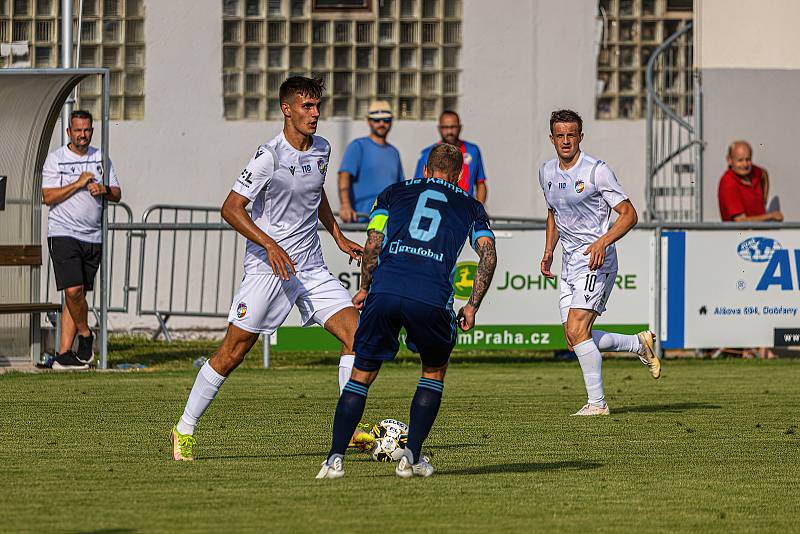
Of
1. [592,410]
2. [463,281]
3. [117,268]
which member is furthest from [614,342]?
[117,268]

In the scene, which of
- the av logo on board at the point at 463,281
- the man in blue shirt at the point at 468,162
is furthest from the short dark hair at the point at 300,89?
the man in blue shirt at the point at 468,162

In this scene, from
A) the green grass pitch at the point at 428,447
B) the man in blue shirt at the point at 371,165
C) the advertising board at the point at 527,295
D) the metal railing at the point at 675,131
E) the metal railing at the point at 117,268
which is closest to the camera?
the green grass pitch at the point at 428,447

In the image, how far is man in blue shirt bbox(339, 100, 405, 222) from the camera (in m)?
16.0

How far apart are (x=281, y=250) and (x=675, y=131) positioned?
1226cm

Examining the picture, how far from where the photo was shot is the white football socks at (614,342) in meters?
11.8

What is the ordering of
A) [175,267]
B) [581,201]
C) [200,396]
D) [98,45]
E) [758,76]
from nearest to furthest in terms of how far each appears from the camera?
1. [200,396]
2. [581,201]
3. [175,267]
4. [758,76]
5. [98,45]

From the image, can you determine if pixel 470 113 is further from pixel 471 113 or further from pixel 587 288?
pixel 587 288

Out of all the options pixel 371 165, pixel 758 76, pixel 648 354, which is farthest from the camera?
pixel 758 76

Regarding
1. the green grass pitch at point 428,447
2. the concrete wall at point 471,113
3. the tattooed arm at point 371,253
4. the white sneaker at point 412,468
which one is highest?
the concrete wall at point 471,113

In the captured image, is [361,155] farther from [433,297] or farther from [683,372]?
[433,297]

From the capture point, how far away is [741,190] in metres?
16.9

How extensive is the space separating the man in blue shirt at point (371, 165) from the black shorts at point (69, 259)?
277 cm

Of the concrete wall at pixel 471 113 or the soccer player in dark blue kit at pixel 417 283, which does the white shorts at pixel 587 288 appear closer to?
the soccer player in dark blue kit at pixel 417 283

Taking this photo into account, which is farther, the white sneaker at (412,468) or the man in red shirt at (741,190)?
the man in red shirt at (741,190)
